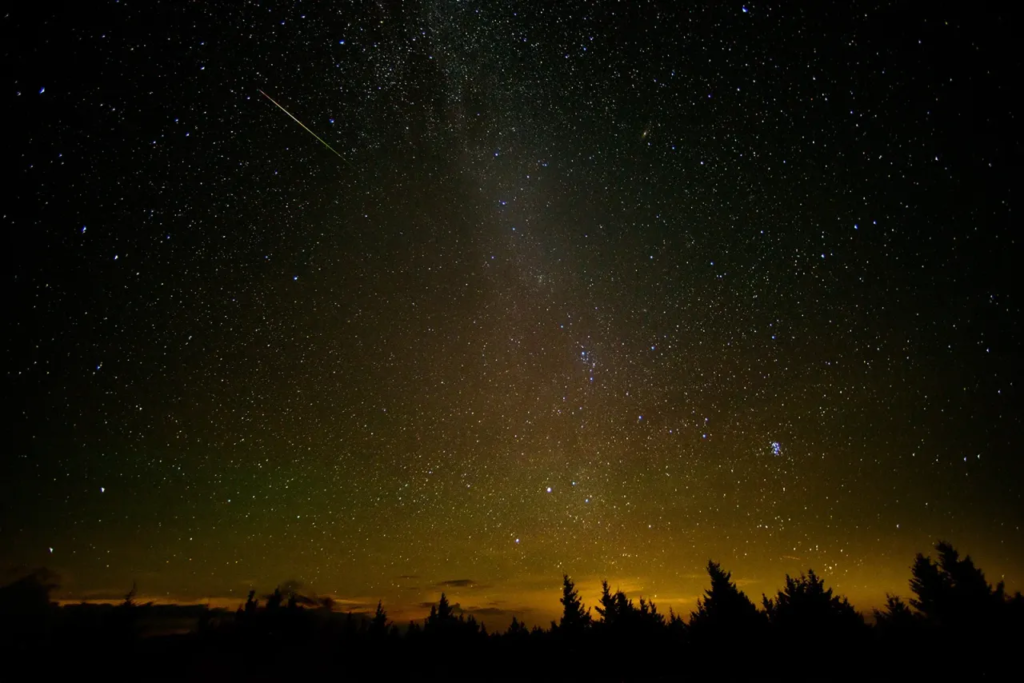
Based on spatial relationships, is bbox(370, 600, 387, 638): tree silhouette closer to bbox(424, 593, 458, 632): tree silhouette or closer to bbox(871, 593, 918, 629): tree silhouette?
bbox(424, 593, 458, 632): tree silhouette

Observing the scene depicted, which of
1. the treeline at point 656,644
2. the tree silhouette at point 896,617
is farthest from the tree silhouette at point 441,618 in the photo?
the tree silhouette at point 896,617

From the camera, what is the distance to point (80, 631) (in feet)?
150

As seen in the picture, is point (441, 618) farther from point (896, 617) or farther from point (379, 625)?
point (896, 617)

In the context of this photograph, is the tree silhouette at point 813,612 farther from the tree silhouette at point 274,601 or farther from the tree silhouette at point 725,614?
the tree silhouette at point 274,601

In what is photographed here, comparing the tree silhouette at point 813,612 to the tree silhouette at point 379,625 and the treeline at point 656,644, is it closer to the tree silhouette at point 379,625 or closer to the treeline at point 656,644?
the treeline at point 656,644

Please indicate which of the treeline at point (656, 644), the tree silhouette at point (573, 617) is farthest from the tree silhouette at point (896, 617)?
the tree silhouette at point (573, 617)

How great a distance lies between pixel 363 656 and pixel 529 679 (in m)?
19.6

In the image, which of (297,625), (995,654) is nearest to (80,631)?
(297,625)

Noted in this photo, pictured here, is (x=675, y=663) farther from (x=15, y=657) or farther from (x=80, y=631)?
(x=15, y=657)

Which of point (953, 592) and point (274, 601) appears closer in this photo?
point (953, 592)

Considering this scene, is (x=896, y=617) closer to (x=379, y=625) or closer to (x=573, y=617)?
(x=573, y=617)

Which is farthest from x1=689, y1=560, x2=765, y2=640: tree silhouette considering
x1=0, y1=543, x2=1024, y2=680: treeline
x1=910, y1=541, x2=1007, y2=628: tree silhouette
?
x1=910, y1=541, x2=1007, y2=628: tree silhouette

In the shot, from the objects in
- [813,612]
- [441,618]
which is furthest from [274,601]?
[813,612]

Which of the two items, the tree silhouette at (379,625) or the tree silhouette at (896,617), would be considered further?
the tree silhouette at (379,625)
